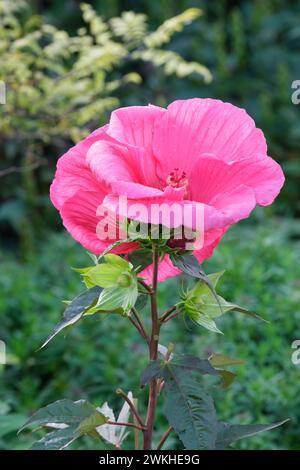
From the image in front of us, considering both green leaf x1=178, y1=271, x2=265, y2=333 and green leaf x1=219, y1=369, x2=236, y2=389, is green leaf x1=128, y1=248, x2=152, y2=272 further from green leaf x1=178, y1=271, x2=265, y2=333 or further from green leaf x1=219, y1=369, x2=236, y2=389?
green leaf x1=219, y1=369, x2=236, y2=389

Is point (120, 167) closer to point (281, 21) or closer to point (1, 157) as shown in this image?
point (1, 157)

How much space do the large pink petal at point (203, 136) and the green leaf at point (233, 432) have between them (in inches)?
16.0

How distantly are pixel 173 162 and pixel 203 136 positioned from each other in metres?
0.06

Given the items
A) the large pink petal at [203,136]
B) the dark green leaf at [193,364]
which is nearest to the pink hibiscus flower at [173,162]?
the large pink petal at [203,136]

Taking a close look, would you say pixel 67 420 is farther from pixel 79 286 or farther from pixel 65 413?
pixel 79 286

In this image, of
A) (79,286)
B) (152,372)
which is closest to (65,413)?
(152,372)

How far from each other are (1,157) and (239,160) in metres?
4.11

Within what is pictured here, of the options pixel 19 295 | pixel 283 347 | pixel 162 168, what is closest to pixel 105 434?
pixel 162 168

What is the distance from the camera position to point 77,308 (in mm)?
1089

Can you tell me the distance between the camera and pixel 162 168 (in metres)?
1.10

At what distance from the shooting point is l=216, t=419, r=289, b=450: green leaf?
1198mm

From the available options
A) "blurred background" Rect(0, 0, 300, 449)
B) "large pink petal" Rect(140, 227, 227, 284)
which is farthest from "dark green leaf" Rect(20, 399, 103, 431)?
"blurred background" Rect(0, 0, 300, 449)

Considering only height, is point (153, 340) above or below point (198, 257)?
below

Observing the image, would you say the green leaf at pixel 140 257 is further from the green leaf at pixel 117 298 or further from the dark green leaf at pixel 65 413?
the dark green leaf at pixel 65 413
